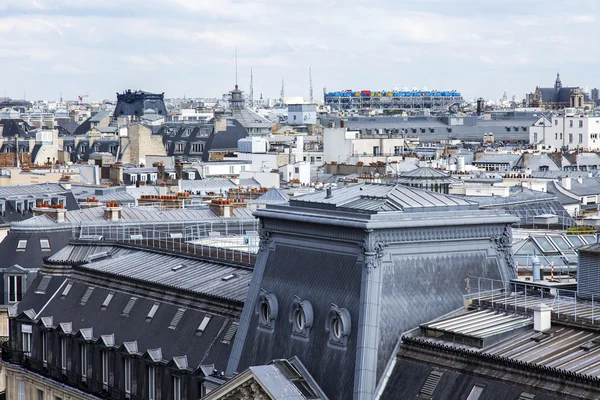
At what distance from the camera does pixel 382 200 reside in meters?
32.8

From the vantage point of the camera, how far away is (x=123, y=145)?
150500 mm

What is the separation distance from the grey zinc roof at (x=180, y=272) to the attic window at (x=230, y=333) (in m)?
0.68

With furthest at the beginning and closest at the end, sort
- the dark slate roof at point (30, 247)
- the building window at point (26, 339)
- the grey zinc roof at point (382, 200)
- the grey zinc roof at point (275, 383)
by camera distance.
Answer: the dark slate roof at point (30, 247) < the building window at point (26, 339) < the grey zinc roof at point (382, 200) < the grey zinc roof at point (275, 383)

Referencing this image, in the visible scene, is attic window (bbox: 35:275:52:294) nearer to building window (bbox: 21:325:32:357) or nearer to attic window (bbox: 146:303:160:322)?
building window (bbox: 21:325:32:357)

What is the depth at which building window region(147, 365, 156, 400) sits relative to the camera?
4225cm

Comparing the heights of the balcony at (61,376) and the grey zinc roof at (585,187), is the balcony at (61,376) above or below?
below

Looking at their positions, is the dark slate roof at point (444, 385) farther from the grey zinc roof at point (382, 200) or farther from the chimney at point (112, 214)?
the chimney at point (112, 214)

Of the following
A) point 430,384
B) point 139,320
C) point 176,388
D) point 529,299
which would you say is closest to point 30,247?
point 139,320

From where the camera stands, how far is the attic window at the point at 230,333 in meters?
39.1

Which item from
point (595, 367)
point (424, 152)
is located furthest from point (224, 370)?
point (424, 152)

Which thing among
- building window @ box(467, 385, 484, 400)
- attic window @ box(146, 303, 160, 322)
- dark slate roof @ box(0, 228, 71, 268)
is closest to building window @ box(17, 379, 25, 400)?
attic window @ box(146, 303, 160, 322)

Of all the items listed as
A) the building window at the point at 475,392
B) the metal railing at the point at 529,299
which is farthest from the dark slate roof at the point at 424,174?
the building window at the point at 475,392

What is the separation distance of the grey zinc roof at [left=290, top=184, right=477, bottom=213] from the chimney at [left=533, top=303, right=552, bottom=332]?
3.69m

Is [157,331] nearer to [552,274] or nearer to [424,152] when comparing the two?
[552,274]
